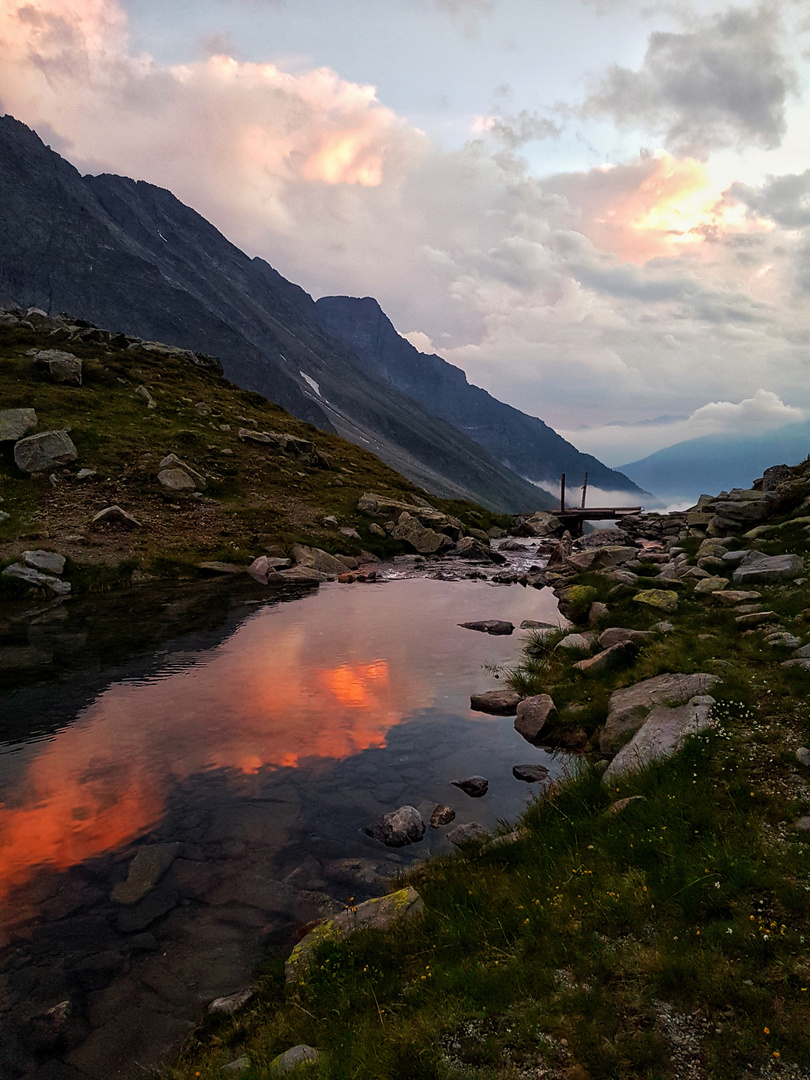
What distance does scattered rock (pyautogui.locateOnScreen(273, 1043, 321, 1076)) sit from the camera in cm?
497

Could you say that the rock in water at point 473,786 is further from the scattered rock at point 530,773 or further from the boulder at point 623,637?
the boulder at point 623,637

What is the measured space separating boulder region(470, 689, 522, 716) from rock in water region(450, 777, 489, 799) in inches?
153

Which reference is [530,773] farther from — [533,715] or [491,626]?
[491,626]

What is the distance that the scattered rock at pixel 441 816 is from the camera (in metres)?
10.1

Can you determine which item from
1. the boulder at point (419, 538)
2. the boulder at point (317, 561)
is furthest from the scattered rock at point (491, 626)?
the boulder at point (419, 538)

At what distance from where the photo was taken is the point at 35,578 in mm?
26250

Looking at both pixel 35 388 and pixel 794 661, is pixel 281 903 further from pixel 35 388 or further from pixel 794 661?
pixel 35 388

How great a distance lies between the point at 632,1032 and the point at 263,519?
1533 inches

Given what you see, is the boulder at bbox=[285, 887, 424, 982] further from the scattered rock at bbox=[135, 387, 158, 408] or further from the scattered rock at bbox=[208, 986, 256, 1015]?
the scattered rock at bbox=[135, 387, 158, 408]

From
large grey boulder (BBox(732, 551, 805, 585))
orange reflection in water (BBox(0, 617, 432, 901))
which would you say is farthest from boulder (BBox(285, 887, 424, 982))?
large grey boulder (BBox(732, 551, 805, 585))

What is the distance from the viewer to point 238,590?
30297 millimetres

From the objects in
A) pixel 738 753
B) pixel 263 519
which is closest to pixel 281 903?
pixel 738 753

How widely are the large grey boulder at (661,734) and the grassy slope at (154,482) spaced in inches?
1059

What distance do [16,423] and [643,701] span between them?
43698 mm
